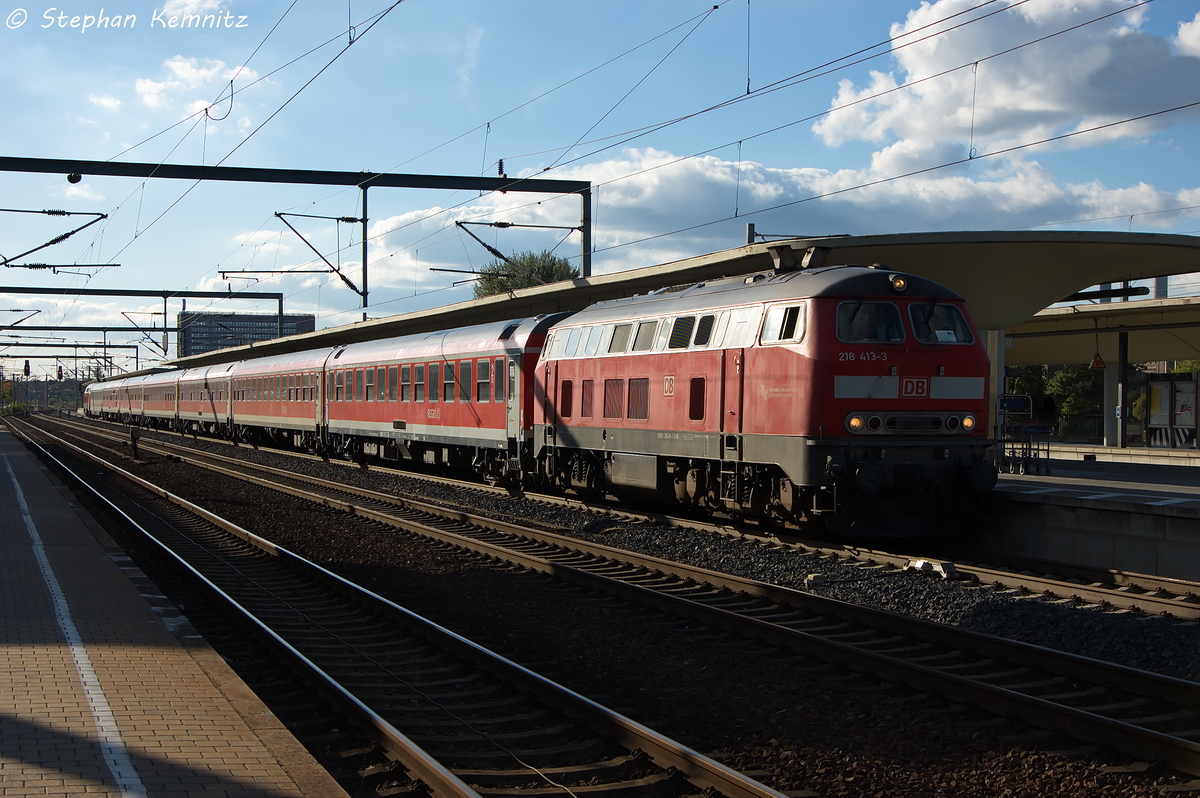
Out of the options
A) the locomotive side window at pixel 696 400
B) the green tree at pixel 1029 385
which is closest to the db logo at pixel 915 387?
the locomotive side window at pixel 696 400

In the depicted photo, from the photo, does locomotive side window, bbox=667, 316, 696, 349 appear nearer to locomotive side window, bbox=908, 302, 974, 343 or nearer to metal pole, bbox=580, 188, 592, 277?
locomotive side window, bbox=908, 302, 974, 343

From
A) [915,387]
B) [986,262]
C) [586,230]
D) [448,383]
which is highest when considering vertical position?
[586,230]

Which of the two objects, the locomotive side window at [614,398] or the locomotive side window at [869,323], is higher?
the locomotive side window at [869,323]

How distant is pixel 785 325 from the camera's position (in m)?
12.8

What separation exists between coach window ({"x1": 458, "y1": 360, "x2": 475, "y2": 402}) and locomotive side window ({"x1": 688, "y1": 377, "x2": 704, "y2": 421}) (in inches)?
349

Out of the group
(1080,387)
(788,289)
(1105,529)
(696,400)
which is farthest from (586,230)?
(1080,387)

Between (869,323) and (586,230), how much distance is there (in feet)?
37.6

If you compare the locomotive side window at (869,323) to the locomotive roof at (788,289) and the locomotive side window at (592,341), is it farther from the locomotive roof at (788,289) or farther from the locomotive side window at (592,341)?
the locomotive side window at (592,341)

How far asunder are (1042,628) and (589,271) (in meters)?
15.9

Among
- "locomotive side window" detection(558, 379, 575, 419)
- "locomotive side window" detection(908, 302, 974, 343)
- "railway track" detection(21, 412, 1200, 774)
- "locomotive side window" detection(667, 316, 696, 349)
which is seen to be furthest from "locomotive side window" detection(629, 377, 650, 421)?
"locomotive side window" detection(908, 302, 974, 343)

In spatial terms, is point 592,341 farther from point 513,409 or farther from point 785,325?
point 785,325

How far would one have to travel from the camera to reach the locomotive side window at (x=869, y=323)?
12.5 m

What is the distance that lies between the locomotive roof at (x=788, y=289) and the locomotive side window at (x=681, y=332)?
147 mm

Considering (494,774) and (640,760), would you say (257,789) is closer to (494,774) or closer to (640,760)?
(494,774)
